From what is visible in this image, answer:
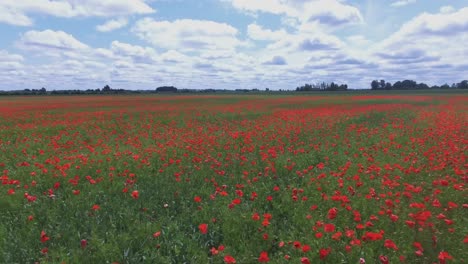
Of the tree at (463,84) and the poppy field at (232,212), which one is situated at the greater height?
the tree at (463,84)

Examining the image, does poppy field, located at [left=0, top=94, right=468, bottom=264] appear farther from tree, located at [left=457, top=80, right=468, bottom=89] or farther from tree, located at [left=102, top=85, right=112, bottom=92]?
tree, located at [left=457, top=80, right=468, bottom=89]

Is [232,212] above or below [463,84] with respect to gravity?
below

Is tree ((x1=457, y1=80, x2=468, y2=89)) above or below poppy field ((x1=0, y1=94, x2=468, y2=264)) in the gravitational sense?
above

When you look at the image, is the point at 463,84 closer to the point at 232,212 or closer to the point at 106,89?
the point at 106,89

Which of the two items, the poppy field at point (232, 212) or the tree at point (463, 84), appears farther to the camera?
the tree at point (463, 84)

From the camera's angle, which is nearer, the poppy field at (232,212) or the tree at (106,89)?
the poppy field at (232,212)

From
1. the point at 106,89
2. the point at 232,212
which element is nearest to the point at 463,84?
the point at 106,89

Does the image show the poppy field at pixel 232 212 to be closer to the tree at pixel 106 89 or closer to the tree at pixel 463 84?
the tree at pixel 106 89

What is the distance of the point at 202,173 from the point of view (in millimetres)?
7441

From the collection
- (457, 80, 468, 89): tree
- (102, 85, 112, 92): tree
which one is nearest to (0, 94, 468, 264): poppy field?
(102, 85, 112, 92): tree

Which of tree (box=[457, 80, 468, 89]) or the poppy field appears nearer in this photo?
the poppy field

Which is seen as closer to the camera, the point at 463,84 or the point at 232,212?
the point at 232,212

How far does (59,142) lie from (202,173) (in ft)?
24.1

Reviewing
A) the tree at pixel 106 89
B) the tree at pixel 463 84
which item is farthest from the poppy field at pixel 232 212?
the tree at pixel 463 84
